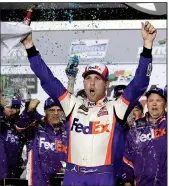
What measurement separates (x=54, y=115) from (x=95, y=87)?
1.72 feet

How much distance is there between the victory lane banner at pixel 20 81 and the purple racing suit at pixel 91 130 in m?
0.24

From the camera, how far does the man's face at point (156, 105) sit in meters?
4.92

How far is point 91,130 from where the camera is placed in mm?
4730

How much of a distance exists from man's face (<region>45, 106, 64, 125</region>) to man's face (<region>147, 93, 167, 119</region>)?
721 millimetres

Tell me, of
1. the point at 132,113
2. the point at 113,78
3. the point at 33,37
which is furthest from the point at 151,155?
the point at 33,37

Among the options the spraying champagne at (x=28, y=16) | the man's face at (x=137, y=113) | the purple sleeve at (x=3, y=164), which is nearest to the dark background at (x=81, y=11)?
the spraying champagne at (x=28, y=16)

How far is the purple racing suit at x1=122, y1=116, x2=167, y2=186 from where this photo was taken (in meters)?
4.90

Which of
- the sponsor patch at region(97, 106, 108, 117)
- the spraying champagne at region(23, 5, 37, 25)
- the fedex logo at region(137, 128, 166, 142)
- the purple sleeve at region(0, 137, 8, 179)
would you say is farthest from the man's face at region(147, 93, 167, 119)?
the purple sleeve at region(0, 137, 8, 179)

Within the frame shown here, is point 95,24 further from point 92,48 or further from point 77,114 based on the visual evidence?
point 77,114

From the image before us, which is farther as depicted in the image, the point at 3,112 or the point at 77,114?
the point at 3,112

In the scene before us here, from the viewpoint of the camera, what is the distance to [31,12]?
496 cm

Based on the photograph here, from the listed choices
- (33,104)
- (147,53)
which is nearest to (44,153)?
(33,104)

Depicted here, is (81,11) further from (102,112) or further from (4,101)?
(4,101)

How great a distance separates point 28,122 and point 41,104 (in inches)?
8.6
